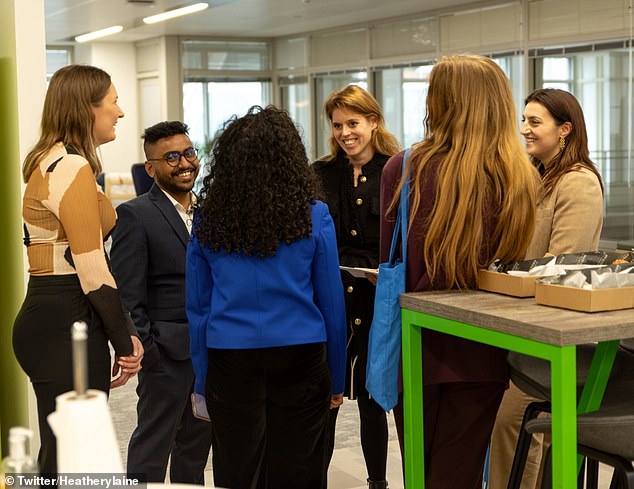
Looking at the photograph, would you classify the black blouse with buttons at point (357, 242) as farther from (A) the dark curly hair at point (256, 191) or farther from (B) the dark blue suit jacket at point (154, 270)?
(A) the dark curly hair at point (256, 191)

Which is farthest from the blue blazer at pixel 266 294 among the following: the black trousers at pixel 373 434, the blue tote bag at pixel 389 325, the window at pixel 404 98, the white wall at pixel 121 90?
the white wall at pixel 121 90

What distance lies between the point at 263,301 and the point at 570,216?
1.09m

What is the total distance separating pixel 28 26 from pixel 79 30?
11.5 m

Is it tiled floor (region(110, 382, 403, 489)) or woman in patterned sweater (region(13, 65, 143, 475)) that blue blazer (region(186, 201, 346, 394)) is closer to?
woman in patterned sweater (region(13, 65, 143, 475))

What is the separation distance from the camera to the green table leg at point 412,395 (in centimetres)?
257

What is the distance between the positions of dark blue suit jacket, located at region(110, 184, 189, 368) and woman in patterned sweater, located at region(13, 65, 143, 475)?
1.14ft

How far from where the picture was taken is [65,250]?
2.74 meters

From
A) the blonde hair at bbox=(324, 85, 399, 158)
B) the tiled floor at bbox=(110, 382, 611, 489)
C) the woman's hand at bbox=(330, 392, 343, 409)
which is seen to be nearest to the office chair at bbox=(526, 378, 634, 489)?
the woman's hand at bbox=(330, 392, 343, 409)

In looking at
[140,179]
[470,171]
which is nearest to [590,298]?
[470,171]

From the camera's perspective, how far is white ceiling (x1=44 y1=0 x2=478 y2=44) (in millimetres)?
11844

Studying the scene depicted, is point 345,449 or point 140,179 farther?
point 140,179

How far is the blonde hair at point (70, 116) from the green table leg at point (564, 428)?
4.97 ft

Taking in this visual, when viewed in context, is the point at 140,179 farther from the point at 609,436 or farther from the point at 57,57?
the point at 609,436

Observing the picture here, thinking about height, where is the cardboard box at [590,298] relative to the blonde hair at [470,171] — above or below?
below
